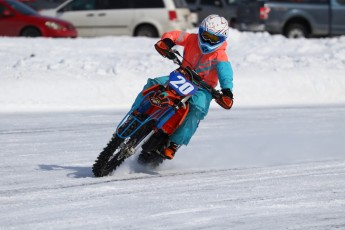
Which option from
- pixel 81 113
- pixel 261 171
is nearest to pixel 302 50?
pixel 81 113

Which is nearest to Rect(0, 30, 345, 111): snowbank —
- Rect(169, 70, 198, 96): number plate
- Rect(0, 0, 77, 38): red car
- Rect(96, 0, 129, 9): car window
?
Rect(0, 0, 77, 38): red car

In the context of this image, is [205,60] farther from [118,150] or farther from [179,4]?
[179,4]

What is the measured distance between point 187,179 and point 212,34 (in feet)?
4.43

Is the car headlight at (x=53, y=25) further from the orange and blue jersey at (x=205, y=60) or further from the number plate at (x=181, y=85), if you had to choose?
the number plate at (x=181, y=85)

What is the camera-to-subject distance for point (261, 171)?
9008 mm

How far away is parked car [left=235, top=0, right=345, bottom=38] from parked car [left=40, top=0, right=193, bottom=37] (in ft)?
9.62

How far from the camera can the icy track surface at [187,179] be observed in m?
6.87

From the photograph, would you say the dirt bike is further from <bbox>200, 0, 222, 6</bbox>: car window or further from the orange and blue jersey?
<bbox>200, 0, 222, 6</bbox>: car window

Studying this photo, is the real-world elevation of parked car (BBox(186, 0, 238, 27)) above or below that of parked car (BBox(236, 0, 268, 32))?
below

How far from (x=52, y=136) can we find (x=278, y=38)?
10.8 m

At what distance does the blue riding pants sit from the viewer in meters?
8.43

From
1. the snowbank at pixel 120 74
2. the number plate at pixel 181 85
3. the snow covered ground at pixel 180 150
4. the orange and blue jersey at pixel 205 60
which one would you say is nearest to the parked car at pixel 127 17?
the snow covered ground at pixel 180 150

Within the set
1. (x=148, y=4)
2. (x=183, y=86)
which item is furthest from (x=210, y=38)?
(x=148, y=4)

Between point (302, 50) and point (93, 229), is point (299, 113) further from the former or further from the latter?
point (93, 229)
